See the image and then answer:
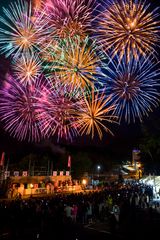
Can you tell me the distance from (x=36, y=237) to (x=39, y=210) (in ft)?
12.6

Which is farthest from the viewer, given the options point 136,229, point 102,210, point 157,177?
point 157,177

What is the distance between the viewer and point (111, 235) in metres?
8.13

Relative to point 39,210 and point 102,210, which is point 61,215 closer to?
point 39,210

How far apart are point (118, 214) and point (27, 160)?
44.7 m

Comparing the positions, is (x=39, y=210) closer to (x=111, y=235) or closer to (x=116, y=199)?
(x=111, y=235)

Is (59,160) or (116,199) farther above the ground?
(59,160)

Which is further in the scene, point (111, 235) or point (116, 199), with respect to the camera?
point (116, 199)

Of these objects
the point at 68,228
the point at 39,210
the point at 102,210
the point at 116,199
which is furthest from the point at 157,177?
the point at 68,228

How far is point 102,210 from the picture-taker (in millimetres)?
14602

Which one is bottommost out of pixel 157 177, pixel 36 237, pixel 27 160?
pixel 36 237

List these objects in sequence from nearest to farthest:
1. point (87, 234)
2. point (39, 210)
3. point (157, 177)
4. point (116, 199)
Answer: point (87, 234), point (39, 210), point (116, 199), point (157, 177)

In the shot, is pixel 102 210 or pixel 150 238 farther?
pixel 102 210

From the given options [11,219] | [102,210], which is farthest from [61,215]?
[102,210]

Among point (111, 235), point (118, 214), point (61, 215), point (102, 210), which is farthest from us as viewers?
point (102, 210)
